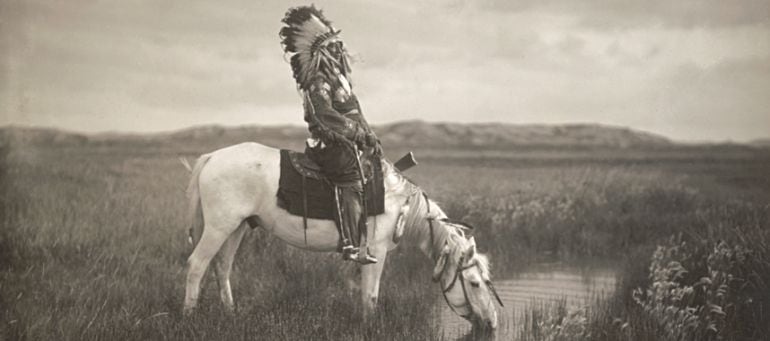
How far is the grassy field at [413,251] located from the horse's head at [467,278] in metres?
0.31

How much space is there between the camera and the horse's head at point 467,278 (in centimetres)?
470

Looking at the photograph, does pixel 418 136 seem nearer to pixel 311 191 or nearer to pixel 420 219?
pixel 420 219

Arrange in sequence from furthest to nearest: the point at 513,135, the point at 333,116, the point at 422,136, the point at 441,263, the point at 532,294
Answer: the point at 513,135 → the point at 422,136 → the point at 532,294 → the point at 441,263 → the point at 333,116

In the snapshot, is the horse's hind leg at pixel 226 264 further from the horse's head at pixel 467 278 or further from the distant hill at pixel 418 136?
the horse's head at pixel 467 278

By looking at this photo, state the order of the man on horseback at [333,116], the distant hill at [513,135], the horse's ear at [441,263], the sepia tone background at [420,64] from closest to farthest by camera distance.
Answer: the man on horseback at [333,116]
the horse's ear at [441,263]
the sepia tone background at [420,64]
the distant hill at [513,135]

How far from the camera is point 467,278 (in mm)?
4719

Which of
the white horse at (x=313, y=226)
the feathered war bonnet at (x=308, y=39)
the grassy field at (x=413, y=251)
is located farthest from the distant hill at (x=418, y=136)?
the feathered war bonnet at (x=308, y=39)

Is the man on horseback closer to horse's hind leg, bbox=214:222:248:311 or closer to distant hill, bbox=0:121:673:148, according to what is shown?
horse's hind leg, bbox=214:222:248:311

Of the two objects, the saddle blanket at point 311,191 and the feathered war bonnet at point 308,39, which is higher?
the feathered war bonnet at point 308,39

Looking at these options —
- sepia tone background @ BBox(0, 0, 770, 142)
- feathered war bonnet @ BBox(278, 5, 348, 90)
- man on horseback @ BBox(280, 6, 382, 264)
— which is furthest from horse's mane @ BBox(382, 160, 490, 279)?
sepia tone background @ BBox(0, 0, 770, 142)

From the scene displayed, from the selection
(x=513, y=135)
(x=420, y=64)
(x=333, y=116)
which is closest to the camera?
(x=333, y=116)

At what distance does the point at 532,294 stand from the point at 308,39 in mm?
2792

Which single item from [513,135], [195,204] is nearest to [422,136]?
[513,135]

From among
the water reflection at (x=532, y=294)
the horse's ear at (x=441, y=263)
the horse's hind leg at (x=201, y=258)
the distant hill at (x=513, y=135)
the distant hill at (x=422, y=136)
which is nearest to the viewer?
the horse's hind leg at (x=201, y=258)
